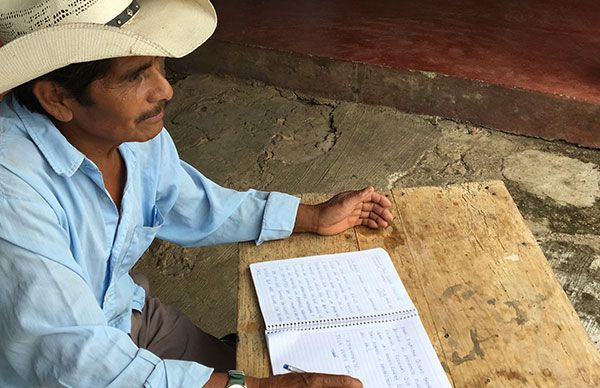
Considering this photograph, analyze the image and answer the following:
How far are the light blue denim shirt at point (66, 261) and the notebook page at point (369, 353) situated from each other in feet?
0.54

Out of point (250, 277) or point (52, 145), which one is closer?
point (52, 145)

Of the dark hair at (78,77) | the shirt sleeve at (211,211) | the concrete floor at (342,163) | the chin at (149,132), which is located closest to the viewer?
the dark hair at (78,77)

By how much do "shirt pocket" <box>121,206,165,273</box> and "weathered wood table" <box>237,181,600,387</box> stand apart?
20 centimetres

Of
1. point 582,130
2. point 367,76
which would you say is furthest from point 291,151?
point 582,130

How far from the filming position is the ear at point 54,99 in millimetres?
1185

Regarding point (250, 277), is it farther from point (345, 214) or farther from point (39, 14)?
point (39, 14)

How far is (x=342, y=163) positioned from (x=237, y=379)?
2.27 m

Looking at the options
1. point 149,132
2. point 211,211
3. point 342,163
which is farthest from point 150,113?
point 342,163

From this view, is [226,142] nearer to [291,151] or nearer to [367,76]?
[291,151]

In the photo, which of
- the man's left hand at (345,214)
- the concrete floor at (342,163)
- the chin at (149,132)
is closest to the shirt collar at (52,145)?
the chin at (149,132)

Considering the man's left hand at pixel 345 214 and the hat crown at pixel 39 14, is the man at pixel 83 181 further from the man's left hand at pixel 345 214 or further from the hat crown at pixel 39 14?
the man's left hand at pixel 345 214

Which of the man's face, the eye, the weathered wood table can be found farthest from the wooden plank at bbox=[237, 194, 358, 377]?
the eye

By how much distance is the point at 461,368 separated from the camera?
118 centimetres

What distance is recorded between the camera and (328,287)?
1.40m
